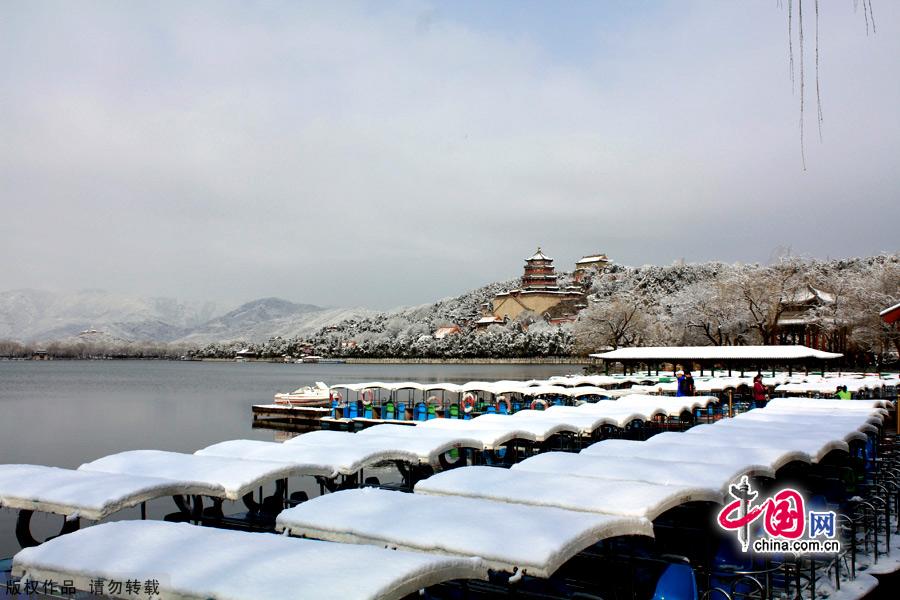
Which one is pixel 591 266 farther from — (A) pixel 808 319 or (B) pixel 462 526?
(B) pixel 462 526

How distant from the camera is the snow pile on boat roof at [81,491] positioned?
805cm

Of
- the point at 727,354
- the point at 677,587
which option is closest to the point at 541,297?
the point at 727,354

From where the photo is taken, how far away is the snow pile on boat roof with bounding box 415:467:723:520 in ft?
24.5

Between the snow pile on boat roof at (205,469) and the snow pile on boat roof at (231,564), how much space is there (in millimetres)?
2963

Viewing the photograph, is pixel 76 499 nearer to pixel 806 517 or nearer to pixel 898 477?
pixel 806 517

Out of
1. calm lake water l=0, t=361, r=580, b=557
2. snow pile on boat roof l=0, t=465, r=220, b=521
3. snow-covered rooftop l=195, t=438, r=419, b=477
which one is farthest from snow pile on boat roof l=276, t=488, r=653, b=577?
calm lake water l=0, t=361, r=580, b=557

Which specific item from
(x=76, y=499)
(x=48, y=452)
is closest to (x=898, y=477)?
(x=76, y=499)

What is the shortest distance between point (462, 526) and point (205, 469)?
15.5ft

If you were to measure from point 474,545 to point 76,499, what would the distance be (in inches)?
183

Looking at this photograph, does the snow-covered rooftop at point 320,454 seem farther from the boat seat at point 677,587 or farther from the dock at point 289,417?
the dock at point 289,417

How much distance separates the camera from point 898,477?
14.1 metres

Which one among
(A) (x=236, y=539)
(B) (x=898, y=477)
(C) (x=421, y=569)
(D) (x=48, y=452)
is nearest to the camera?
(C) (x=421, y=569)

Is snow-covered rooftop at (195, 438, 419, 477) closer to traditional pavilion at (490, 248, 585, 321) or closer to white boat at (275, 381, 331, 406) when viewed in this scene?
white boat at (275, 381, 331, 406)

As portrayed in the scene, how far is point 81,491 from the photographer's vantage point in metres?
8.38
